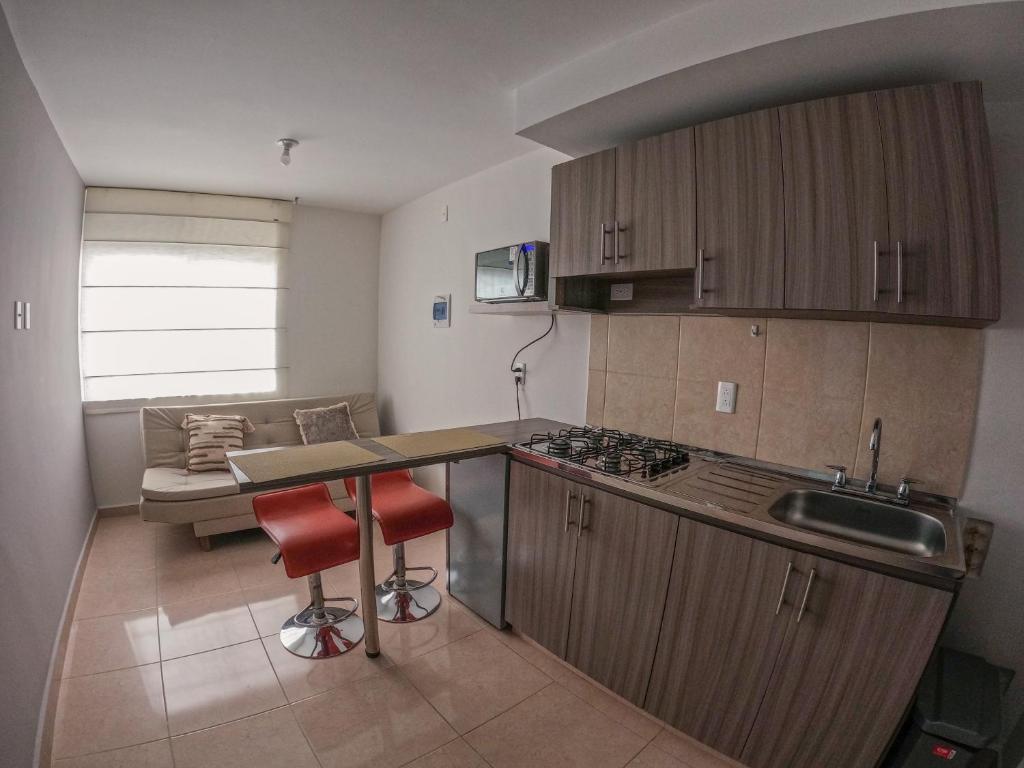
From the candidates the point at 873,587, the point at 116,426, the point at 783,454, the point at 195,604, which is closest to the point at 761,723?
the point at 873,587

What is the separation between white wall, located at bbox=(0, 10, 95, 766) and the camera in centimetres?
155

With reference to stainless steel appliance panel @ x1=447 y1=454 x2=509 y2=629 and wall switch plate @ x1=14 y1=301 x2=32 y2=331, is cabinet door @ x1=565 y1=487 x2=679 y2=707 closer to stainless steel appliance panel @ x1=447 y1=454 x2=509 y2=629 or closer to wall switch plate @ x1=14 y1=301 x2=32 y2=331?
stainless steel appliance panel @ x1=447 y1=454 x2=509 y2=629

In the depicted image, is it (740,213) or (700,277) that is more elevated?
(740,213)

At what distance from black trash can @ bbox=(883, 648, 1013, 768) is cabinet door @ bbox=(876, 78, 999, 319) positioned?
989 millimetres

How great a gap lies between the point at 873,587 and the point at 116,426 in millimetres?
4586

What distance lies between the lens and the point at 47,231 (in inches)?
95.0

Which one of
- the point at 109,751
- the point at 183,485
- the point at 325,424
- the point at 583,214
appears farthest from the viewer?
the point at 325,424

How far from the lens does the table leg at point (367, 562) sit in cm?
202

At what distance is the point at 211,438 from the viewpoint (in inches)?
138

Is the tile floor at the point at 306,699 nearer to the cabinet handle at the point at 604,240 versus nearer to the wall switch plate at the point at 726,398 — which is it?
the wall switch plate at the point at 726,398

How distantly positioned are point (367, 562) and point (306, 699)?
1.76ft

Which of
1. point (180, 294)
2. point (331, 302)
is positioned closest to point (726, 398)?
point (331, 302)

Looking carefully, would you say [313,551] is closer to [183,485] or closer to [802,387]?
[183,485]

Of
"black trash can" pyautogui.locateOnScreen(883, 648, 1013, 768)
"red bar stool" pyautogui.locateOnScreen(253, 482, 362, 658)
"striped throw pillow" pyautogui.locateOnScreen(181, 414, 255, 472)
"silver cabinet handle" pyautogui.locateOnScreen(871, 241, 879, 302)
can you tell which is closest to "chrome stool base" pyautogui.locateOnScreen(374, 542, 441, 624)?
"red bar stool" pyautogui.locateOnScreen(253, 482, 362, 658)
